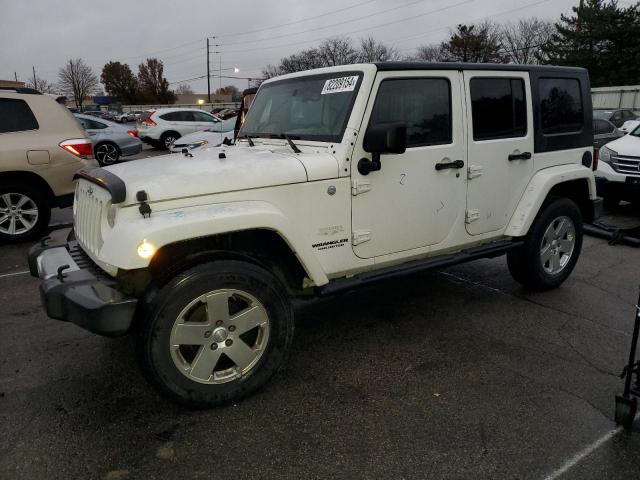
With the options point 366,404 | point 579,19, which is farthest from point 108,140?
point 579,19

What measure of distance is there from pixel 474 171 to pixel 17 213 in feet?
18.5

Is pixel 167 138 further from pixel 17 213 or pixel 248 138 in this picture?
pixel 248 138

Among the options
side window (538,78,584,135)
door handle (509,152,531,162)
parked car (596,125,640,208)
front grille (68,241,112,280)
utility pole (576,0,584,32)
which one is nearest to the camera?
front grille (68,241,112,280)

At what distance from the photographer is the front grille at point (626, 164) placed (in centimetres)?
789

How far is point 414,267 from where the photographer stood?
144 inches

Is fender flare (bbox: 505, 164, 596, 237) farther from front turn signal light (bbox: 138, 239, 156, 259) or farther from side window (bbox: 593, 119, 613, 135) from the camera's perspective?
side window (bbox: 593, 119, 613, 135)

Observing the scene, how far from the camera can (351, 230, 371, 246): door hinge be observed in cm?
334

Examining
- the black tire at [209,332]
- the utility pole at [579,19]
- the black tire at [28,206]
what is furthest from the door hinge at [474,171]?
the utility pole at [579,19]

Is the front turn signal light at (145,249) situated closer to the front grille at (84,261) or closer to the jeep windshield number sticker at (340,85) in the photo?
the front grille at (84,261)

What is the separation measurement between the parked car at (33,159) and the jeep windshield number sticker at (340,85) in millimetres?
4329

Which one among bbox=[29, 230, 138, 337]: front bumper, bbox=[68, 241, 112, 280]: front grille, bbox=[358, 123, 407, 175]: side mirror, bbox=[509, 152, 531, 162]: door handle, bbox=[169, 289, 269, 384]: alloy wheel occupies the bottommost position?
bbox=[169, 289, 269, 384]: alloy wheel

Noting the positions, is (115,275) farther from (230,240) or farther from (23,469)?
(23,469)

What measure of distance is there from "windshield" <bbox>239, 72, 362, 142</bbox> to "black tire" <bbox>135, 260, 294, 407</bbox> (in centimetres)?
110

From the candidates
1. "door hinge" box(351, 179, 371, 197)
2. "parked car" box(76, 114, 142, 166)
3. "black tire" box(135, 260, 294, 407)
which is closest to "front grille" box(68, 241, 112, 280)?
"black tire" box(135, 260, 294, 407)
